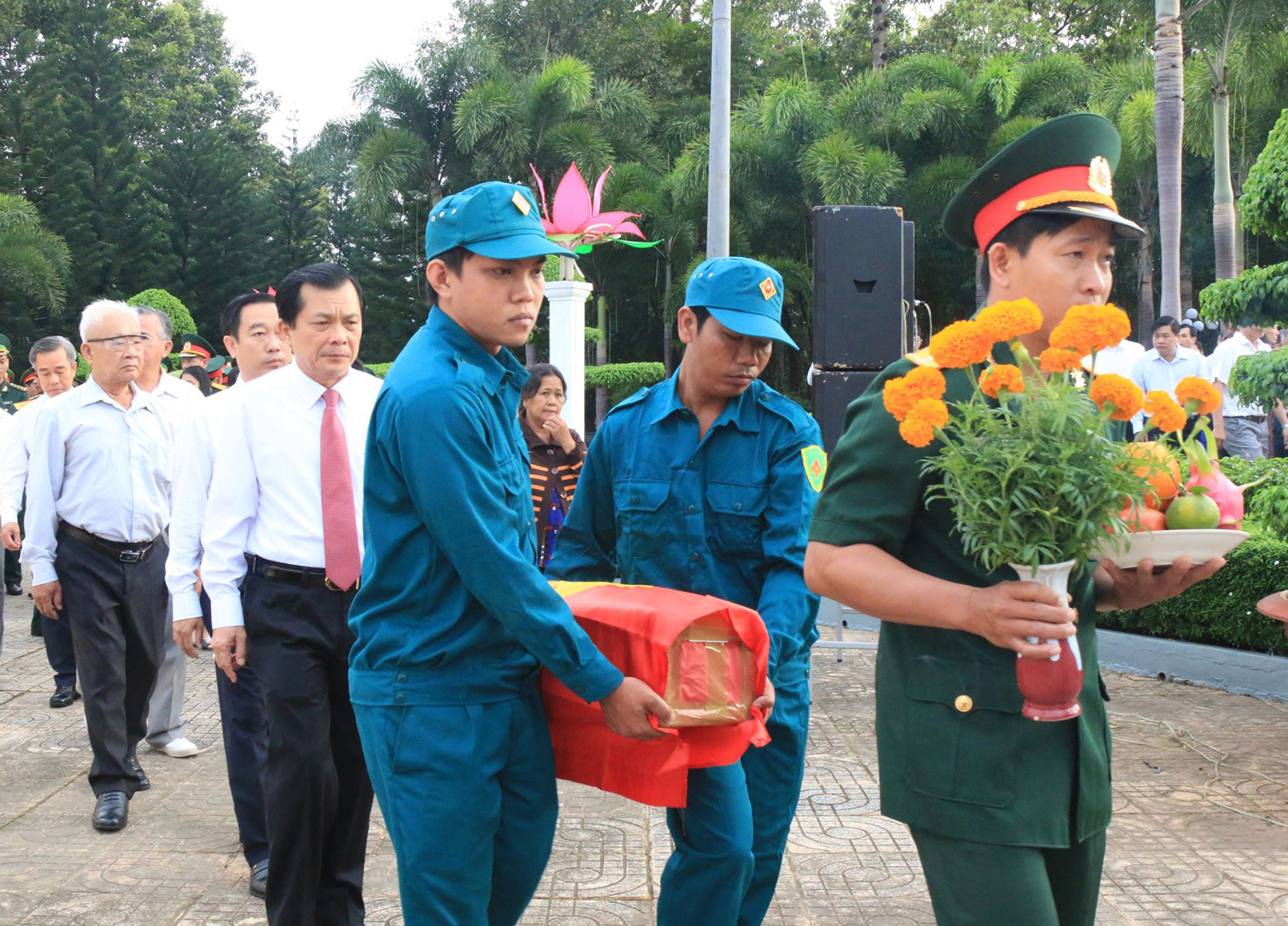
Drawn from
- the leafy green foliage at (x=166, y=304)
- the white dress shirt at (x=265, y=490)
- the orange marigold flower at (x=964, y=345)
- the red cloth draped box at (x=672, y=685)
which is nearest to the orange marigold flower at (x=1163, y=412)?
the orange marigold flower at (x=964, y=345)

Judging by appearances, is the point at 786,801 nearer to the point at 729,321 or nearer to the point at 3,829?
the point at 729,321

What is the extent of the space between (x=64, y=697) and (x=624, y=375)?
60.9ft

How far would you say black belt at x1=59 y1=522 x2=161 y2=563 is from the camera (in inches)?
213

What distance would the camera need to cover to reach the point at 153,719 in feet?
20.0

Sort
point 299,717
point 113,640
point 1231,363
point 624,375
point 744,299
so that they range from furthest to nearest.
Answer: point 624,375 < point 1231,363 < point 113,640 < point 299,717 < point 744,299

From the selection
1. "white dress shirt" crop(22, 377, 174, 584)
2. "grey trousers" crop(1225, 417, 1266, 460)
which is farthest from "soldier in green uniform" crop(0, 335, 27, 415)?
"grey trousers" crop(1225, 417, 1266, 460)

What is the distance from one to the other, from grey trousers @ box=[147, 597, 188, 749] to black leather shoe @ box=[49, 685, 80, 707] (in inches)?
47.4

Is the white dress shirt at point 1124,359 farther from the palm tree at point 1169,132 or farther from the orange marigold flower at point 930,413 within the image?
the orange marigold flower at point 930,413

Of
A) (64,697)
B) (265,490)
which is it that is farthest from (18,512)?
(265,490)

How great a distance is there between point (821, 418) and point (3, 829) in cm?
513

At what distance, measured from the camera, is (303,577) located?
3715 mm

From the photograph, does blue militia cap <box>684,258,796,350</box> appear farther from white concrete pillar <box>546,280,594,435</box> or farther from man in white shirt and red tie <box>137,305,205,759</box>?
white concrete pillar <box>546,280,594,435</box>

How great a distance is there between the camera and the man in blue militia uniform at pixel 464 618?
8.12ft

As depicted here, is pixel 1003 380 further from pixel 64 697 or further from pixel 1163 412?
pixel 64 697
